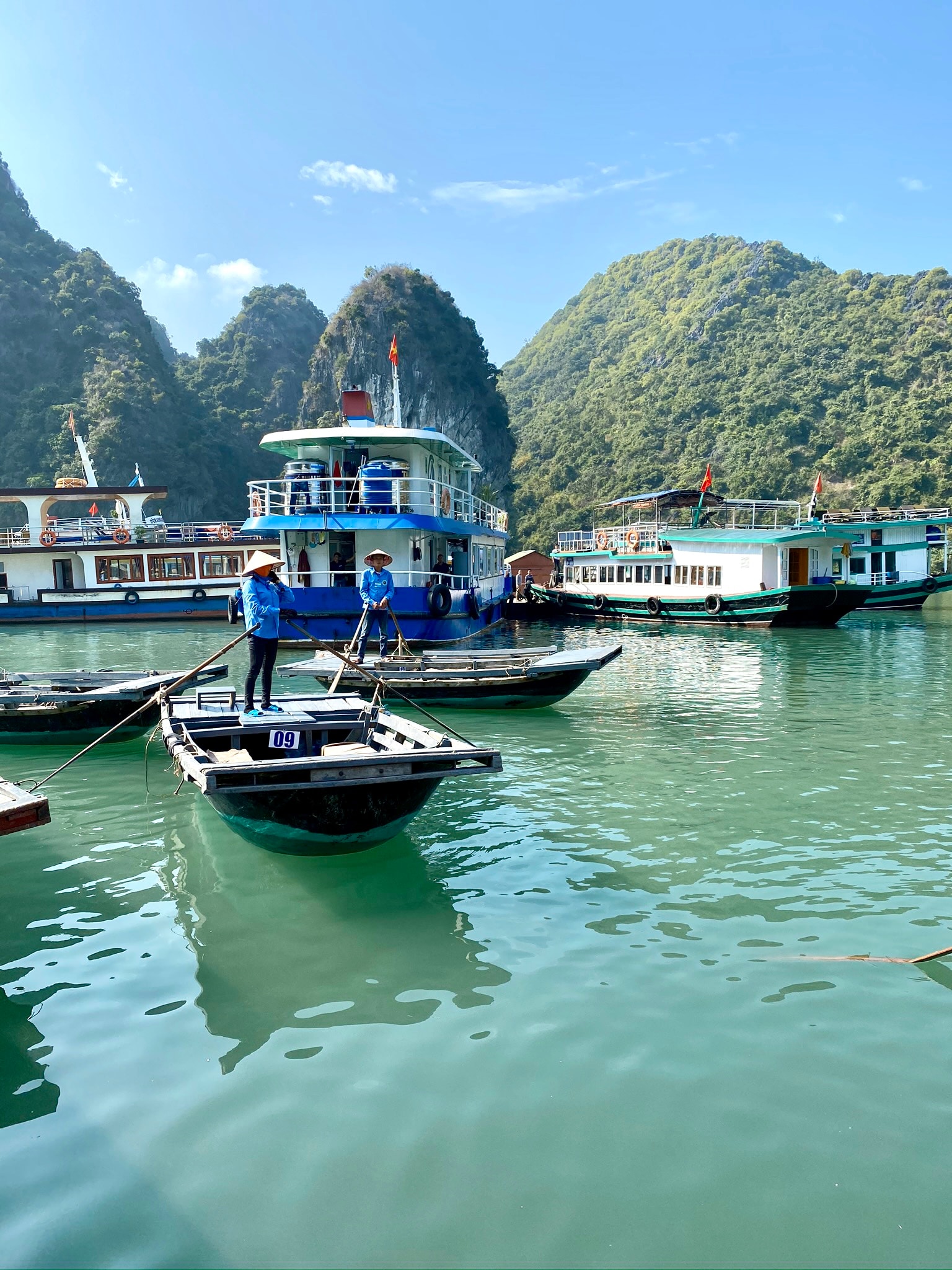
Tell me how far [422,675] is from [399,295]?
198 feet

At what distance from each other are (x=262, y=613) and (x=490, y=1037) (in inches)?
188

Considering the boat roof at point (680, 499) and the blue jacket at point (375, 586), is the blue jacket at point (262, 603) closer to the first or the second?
the blue jacket at point (375, 586)

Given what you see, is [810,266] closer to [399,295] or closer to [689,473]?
[689,473]

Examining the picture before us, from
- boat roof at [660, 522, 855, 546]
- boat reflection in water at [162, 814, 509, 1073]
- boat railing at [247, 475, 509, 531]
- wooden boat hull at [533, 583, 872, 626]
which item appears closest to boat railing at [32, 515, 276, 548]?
wooden boat hull at [533, 583, 872, 626]

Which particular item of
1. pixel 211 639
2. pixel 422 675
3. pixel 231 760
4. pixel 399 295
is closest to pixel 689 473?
pixel 399 295

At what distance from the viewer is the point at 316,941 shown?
502 cm

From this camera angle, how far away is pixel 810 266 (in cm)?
8375

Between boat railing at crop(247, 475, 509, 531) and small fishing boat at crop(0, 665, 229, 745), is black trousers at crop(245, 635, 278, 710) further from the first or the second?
boat railing at crop(247, 475, 509, 531)

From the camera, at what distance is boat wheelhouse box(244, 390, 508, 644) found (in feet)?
58.6

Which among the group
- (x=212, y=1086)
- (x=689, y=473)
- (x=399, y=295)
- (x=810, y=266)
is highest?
(x=810, y=266)

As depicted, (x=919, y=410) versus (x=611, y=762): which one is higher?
(x=919, y=410)

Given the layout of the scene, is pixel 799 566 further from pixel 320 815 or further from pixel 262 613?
pixel 320 815

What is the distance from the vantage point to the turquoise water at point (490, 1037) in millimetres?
2957

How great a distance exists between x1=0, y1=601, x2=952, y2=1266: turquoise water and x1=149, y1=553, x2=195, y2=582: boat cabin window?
2762cm
